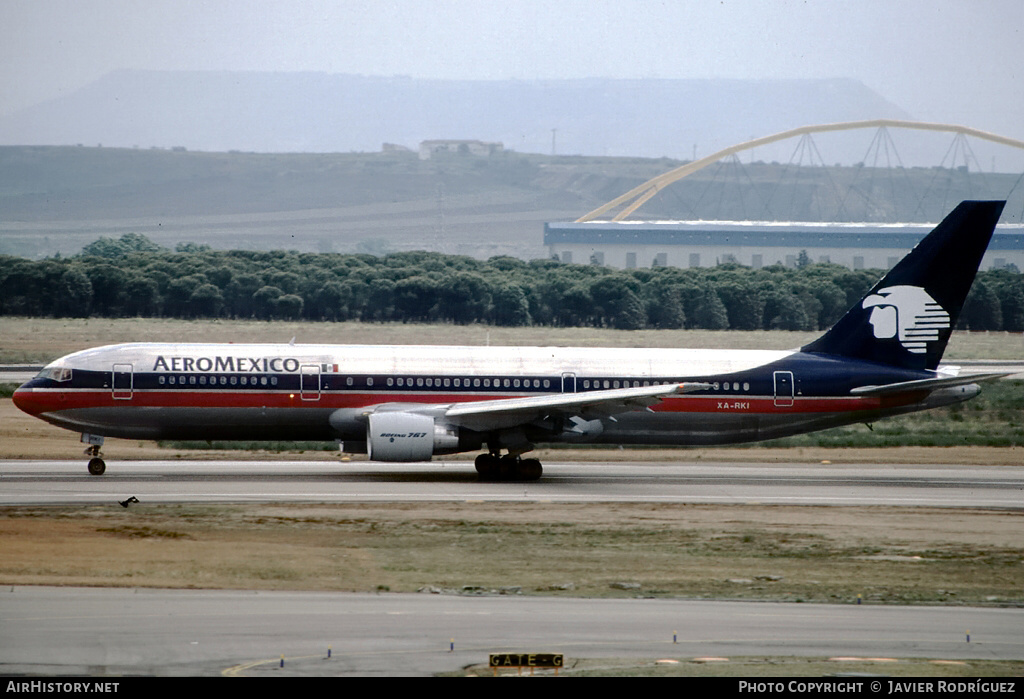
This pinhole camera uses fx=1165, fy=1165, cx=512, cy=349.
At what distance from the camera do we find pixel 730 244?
16525 centimetres

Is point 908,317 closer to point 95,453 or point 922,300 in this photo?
point 922,300

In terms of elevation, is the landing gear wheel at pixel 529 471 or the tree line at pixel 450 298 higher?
the tree line at pixel 450 298

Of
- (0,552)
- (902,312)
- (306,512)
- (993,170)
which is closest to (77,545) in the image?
(0,552)

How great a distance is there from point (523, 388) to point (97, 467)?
13.8 meters

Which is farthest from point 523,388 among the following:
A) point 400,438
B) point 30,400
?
point 30,400

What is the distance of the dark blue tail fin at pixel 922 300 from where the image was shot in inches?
1572

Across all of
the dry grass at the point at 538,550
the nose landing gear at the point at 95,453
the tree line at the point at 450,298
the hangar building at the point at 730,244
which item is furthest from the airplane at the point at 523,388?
the hangar building at the point at 730,244

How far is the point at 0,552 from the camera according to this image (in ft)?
79.6

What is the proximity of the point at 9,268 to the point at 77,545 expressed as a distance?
74752 millimetres

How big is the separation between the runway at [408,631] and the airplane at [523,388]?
49.5ft

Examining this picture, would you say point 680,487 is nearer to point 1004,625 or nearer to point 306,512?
point 306,512

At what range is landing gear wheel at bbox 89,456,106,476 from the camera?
119 ft

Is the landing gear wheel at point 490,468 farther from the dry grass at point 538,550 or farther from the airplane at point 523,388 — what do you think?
the dry grass at point 538,550

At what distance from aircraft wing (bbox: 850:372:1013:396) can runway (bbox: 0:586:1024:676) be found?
715 inches
